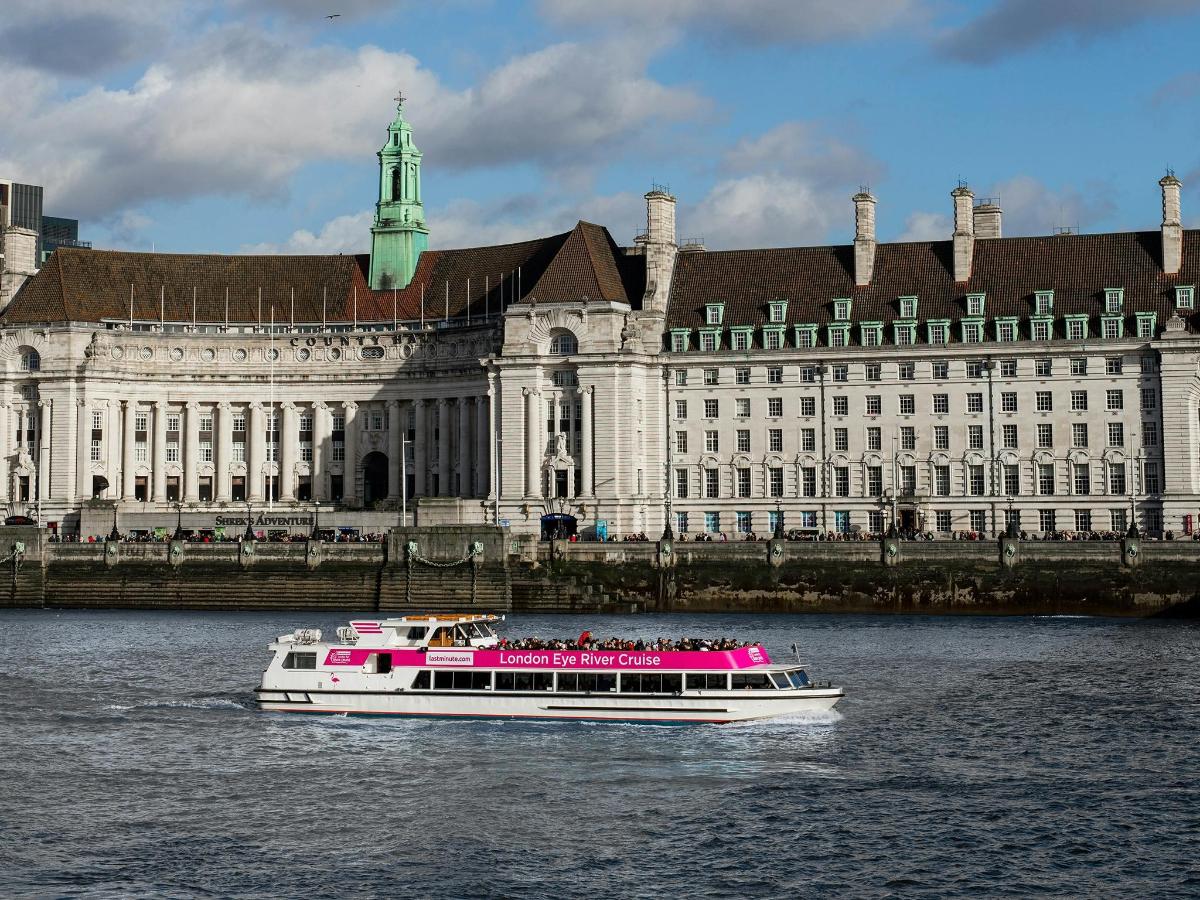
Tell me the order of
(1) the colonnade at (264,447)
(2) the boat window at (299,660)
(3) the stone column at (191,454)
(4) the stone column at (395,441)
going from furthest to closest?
(3) the stone column at (191,454) < (4) the stone column at (395,441) < (1) the colonnade at (264,447) < (2) the boat window at (299,660)

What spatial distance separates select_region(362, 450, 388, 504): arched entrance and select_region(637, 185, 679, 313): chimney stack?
3614 centimetres

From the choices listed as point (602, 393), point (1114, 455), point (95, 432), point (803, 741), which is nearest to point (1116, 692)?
point (803, 741)

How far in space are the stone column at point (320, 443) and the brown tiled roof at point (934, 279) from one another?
1563 inches

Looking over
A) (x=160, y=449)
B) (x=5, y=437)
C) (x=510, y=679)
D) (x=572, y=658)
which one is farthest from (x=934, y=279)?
(x=5, y=437)

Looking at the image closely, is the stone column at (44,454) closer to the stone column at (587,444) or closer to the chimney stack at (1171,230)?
the stone column at (587,444)

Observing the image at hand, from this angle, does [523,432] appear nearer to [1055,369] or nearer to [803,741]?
[1055,369]

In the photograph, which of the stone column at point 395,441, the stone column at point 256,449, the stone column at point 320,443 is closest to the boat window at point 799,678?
the stone column at point 395,441

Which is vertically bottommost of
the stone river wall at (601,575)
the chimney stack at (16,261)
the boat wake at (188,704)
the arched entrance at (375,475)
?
the boat wake at (188,704)

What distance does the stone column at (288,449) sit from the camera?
174875 mm

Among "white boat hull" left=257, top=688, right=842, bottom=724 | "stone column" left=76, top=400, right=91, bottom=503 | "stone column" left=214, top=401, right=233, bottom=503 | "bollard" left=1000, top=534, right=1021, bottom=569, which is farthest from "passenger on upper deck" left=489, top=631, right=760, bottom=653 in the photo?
"stone column" left=214, top=401, right=233, bottom=503

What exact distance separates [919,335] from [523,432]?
33.3 metres

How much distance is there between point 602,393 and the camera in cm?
15025

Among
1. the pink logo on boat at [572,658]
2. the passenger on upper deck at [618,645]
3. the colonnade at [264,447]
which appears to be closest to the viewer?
the pink logo on boat at [572,658]

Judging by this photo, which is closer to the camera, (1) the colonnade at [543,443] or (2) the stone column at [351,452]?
(1) the colonnade at [543,443]
